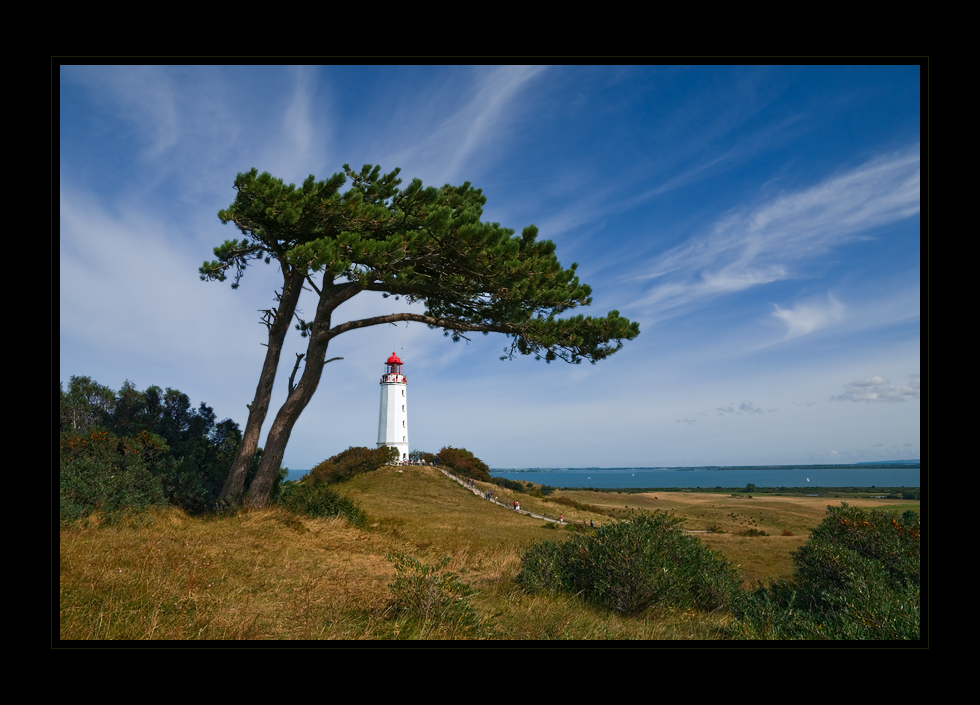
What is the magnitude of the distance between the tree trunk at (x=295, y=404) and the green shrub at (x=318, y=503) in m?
0.72

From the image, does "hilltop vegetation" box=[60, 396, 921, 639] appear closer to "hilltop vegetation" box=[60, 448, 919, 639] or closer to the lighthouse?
"hilltop vegetation" box=[60, 448, 919, 639]

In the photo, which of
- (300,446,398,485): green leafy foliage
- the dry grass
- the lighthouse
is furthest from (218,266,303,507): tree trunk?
the lighthouse

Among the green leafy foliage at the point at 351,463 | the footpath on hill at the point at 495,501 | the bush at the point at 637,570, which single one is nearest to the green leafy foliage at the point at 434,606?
the bush at the point at 637,570

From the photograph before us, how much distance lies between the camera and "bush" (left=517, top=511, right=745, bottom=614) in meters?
8.02

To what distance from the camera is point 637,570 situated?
8078 millimetres

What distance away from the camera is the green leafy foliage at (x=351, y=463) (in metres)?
33.7

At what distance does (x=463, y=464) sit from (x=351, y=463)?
11480mm

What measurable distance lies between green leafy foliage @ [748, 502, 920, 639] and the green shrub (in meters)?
10.0

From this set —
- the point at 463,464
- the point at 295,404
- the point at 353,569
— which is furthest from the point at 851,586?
the point at 463,464

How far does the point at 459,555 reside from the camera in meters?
11.6

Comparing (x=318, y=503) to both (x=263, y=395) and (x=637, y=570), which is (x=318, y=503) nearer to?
(x=263, y=395)

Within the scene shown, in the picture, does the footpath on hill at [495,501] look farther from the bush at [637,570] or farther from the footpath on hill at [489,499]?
the bush at [637,570]
